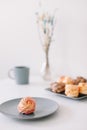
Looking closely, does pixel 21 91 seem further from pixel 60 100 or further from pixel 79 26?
pixel 79 26

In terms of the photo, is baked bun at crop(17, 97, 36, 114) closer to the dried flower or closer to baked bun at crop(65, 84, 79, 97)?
baked bun at crop(65, 84, 79, 97)

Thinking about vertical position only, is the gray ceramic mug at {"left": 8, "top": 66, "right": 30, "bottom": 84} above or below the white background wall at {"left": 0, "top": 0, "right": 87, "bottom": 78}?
below

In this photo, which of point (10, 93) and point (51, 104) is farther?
point (10, 93)

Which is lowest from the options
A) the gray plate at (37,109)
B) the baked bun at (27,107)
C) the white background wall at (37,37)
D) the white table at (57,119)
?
the white table at (57,119)

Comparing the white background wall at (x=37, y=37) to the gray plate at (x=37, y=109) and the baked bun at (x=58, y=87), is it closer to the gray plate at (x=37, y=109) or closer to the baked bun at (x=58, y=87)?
the baked bun at (x=58, y=87)

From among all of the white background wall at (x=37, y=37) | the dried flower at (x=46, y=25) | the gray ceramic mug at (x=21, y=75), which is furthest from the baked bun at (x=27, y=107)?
the white background wall at (x=37, y=37)

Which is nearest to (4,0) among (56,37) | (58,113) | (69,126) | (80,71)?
(56,37)

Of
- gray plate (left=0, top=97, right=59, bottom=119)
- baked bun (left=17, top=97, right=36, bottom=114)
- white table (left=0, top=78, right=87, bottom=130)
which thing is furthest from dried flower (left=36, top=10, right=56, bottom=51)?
baked bun (left=17, top=97, right=36, bottom=114)
